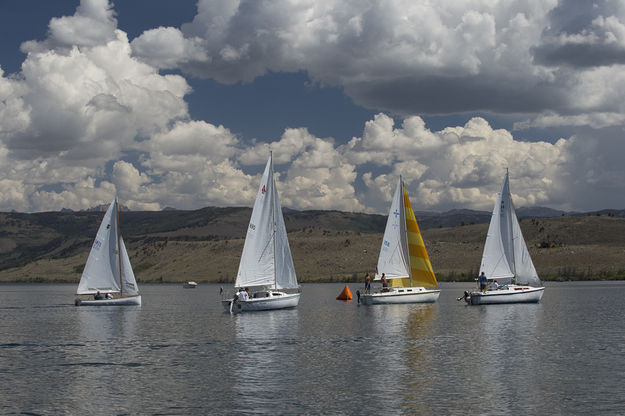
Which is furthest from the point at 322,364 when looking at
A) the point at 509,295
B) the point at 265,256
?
the point at 509,295

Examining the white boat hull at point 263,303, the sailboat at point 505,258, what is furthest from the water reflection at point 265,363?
the sailboat at point 505,258

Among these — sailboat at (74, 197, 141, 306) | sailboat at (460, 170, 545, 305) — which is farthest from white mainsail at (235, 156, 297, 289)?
sailboat at (460, 170, 545, 305)

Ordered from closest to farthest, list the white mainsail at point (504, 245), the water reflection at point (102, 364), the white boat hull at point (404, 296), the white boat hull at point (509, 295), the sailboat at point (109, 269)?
1. the water reflection at point (102, 364)
2. the white boat hull at point (509, 295)
3. the white mainsail at point (504, 245)
4. the white boat hull at point (404, 296)
5. the sailboat at point (109, 269)

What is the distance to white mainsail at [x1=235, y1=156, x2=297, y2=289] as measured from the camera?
60.1 metres

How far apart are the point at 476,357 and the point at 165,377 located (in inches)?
550

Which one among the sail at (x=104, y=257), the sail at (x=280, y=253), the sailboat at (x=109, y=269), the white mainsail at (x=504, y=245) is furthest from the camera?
the sailboat at (x=109, y=269)

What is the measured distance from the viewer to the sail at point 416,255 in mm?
67625

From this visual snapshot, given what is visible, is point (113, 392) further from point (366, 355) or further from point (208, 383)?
point (366, 355)

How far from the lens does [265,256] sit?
197 feet

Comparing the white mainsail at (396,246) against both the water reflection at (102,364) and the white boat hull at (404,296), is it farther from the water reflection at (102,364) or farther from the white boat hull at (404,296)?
the water reflection at (102,364)

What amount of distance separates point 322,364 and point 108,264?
46.3 m

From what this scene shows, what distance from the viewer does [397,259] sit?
2650 inches

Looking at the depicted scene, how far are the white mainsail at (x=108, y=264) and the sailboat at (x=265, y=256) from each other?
17106 millimetres

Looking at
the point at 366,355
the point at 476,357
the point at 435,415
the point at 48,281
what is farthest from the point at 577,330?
the point at 48,281
